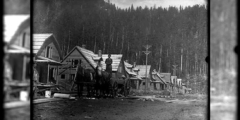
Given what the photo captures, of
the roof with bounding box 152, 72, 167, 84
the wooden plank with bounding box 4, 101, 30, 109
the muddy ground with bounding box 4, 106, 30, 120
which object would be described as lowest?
the muddy ground with bounding box 4, 106, 30, 120

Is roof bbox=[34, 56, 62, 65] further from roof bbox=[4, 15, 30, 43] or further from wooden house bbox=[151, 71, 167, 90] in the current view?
roof bbox=[4, 15, 30, 43]

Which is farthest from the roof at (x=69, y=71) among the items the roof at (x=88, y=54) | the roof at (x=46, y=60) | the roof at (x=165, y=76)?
the roof at (x=165, y=76)

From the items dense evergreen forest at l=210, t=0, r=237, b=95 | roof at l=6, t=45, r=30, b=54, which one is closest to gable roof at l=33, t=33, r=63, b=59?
roof at l=6, t=45, r=30, b=54

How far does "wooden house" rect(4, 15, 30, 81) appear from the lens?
3.34 metres

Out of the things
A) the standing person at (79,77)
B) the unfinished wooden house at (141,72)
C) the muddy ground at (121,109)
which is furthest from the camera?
the standing person at (79,77)

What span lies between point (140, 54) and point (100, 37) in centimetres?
120

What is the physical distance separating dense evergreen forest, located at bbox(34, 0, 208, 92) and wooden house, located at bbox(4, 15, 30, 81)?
3760mm

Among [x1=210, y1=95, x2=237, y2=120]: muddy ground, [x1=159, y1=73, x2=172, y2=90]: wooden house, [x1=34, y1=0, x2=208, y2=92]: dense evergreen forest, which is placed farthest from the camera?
[x1=159, y1=73, x2=172, y2=90]: wooden house

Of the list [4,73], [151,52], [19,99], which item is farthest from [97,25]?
[4,73]

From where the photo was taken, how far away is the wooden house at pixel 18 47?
131 inches

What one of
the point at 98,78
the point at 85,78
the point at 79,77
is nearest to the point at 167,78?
the point at 98,78

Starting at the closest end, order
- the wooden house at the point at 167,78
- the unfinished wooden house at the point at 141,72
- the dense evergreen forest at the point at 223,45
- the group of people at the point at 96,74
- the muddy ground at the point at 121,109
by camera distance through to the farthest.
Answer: the dense evergreen forest at the point at 223,45
the muddy ground at the point at 121,109
the wooden house at the point at 167,78
the unfinished wooden house at the point at 141,72
the group of people at the point at 96,74

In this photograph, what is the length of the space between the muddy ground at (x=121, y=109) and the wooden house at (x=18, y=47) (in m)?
3.58

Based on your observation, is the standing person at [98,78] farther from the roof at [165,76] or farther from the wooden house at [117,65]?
the roof at [165,76]
